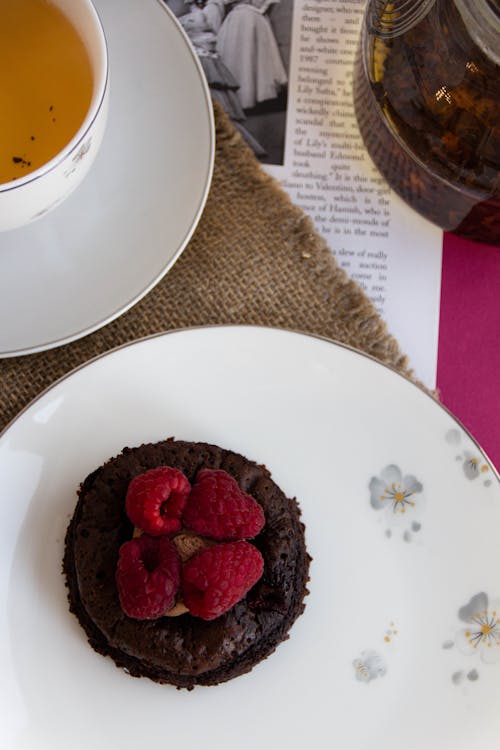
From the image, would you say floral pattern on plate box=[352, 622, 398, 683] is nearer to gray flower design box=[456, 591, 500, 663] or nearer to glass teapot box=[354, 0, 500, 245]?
gray flower design box=[456, 591, 500, 663]

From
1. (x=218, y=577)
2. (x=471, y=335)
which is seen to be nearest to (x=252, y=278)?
(x=471, y=335)

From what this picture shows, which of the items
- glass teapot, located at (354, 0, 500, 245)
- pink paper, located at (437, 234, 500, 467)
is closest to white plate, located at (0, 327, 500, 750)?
pink paper, located at (437, 234, 500, 467)

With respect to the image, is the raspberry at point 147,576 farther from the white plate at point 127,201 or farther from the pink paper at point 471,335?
the pink paper at point 471,335

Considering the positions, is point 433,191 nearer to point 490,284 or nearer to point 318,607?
point 490,284

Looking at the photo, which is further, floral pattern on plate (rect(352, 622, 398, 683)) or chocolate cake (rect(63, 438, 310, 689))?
floral pattern on plate (rect(352, 622, 398, 683))

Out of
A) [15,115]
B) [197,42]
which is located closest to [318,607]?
[15,115]

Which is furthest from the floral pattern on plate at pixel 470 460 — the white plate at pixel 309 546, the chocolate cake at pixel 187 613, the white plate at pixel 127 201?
the white plate at pixel 127 201
